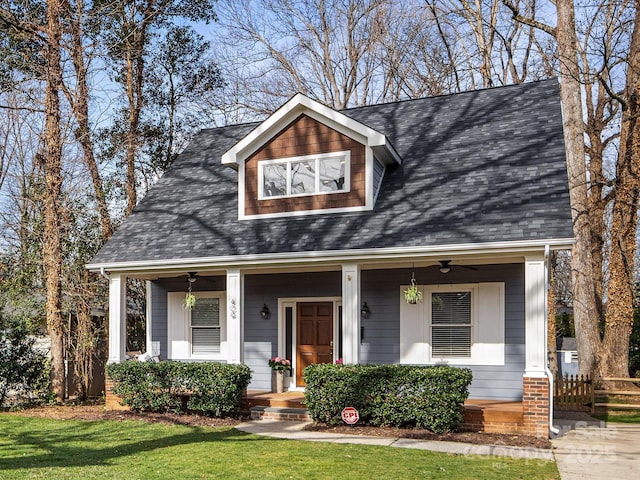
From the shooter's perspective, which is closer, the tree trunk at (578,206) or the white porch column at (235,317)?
the white porch column at (235,317)

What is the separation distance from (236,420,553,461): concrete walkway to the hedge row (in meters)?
0.69

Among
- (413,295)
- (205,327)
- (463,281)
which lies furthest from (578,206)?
(205,327)

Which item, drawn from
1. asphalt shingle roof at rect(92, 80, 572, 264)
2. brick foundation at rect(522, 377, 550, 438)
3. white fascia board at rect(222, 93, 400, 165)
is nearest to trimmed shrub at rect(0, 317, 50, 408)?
asphalt shingle roof at rect(92, 80, 572, 264)

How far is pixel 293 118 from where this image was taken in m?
12.9

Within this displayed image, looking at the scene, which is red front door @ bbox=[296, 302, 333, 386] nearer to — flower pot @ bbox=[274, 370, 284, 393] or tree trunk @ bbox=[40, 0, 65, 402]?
flower pot @ bbox=[274, 370, 284, 393]

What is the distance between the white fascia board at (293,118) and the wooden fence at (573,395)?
5.67 metres

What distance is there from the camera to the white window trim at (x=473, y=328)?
37.6 feet

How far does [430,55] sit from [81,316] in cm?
1725

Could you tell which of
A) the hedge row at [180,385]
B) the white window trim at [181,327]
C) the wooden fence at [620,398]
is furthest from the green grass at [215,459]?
the wooden fence at [620,398]

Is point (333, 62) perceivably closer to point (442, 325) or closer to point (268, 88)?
point (268, 88)

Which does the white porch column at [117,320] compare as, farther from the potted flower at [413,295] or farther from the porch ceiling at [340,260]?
the potted flower at [413,295]

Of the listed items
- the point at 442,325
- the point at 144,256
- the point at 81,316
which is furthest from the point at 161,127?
the point at 442,325

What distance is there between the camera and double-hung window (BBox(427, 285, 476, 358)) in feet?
38.5

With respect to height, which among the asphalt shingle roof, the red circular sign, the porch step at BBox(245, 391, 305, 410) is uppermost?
the asphalt shingle roof
